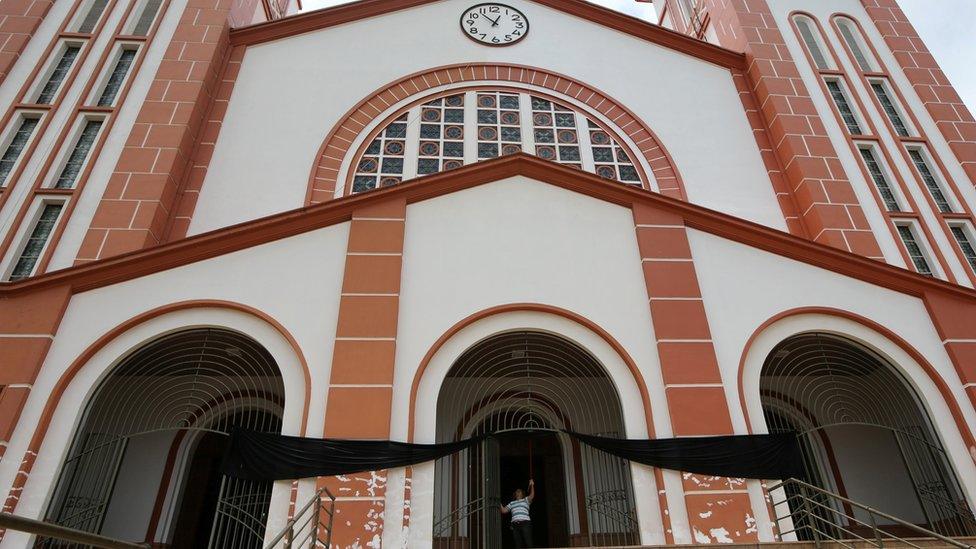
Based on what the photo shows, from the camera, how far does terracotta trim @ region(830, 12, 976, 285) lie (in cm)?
1030

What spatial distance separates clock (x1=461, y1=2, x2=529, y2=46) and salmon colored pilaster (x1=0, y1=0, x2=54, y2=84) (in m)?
7.88

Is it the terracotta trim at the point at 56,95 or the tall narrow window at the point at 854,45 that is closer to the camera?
the terracotta trim at the point at 56,95

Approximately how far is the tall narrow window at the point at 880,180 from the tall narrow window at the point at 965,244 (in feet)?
3.33

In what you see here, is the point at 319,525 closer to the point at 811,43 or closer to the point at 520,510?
the point at 520,510

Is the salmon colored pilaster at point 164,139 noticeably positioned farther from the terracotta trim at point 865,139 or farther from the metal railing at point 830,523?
the terracotta trim at point 865,139

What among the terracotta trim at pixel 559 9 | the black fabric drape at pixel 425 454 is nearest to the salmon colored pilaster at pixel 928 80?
the terracotta trim at pixel 559 9

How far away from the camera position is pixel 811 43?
1311 cm

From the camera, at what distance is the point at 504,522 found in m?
10.3

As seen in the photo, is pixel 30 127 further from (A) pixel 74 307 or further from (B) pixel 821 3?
(B) pixel 821 3

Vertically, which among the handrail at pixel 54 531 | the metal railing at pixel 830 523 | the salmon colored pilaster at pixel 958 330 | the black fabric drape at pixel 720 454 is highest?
the salmon colored pilaster at pixel 958 330

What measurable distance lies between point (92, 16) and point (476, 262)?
10.0 metres

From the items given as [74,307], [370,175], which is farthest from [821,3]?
[74,307]

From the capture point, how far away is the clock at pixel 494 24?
1270 cm

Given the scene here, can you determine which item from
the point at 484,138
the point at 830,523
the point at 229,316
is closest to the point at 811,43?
the point at 484,138
